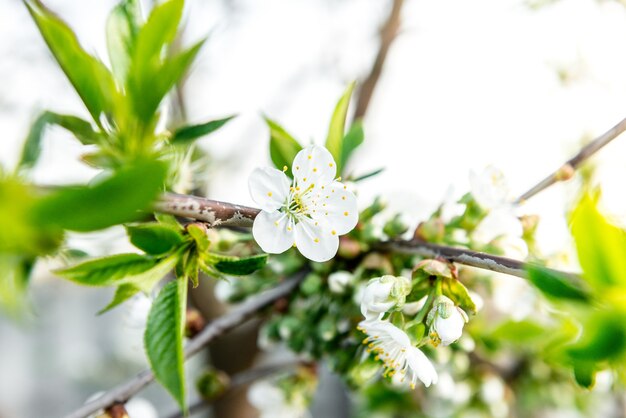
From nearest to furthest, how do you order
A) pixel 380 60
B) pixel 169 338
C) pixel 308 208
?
pixel 169 338 → pixel 308 208 → pixel 380 60

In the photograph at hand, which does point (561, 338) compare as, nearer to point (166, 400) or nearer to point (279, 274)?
point (279, 274)

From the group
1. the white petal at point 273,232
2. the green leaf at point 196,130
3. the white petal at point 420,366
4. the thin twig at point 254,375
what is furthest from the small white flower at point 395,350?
the thin twig at point 254,375

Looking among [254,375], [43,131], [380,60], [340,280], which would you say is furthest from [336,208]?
[380,60]

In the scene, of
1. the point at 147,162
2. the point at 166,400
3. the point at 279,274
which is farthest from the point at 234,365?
the point at 166,400

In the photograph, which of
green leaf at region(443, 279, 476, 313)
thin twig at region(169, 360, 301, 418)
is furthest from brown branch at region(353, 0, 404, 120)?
green leaf at region(443, 279, 476, 313)

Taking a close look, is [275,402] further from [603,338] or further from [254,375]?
[603,338]

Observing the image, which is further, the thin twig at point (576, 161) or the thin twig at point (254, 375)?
the thin twig at point (254, 375)

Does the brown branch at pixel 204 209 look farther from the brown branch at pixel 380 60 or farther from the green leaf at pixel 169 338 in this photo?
the brown branch at pixel 380 60
